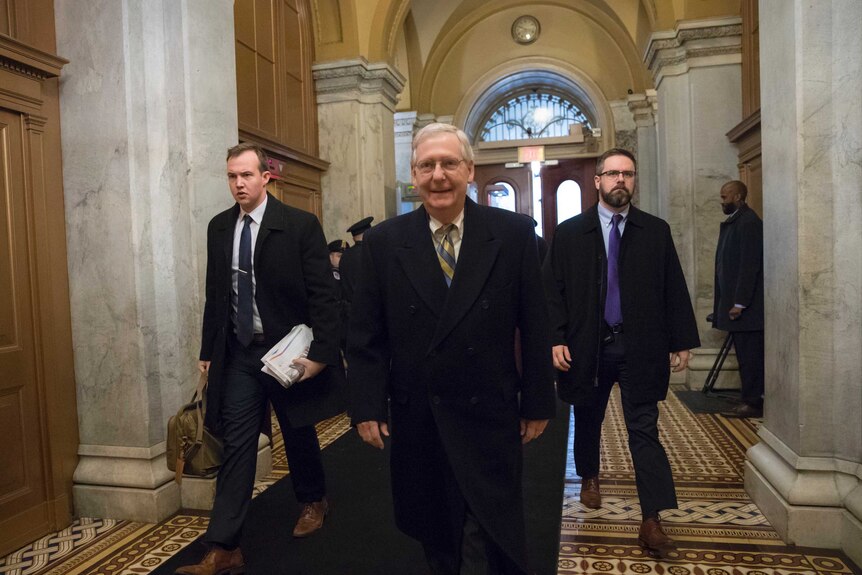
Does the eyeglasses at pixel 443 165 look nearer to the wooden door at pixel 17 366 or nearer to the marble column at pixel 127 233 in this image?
the marble column at pixel 127 233

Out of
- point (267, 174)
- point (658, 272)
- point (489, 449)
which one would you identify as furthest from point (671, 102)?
point (489, 449)

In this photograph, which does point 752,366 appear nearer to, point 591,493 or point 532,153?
point 591,493

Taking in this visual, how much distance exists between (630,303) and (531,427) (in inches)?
47.5

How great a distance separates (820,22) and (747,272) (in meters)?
3.07

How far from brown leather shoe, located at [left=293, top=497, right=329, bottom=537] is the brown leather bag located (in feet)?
2.42

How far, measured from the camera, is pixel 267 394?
10.4ft

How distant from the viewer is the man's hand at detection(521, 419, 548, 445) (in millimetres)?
2227

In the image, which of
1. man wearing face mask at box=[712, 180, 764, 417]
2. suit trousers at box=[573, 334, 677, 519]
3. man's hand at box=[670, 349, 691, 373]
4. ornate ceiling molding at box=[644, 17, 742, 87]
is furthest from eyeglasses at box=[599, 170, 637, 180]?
ornate ceiling molding at box=[644, 17, 742, 87]

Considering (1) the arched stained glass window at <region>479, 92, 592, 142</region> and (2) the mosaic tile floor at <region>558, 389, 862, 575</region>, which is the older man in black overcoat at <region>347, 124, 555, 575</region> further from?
(1) the arched stained glass window at <region>479, 92, 592, 142</region>

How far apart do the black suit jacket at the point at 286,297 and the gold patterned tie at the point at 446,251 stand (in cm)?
109

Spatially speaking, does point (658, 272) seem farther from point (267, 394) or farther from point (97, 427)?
point (97, 427)

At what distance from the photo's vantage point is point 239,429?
119 inches

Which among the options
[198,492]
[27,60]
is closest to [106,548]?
[198,492]

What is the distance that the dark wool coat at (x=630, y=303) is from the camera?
3189mm
